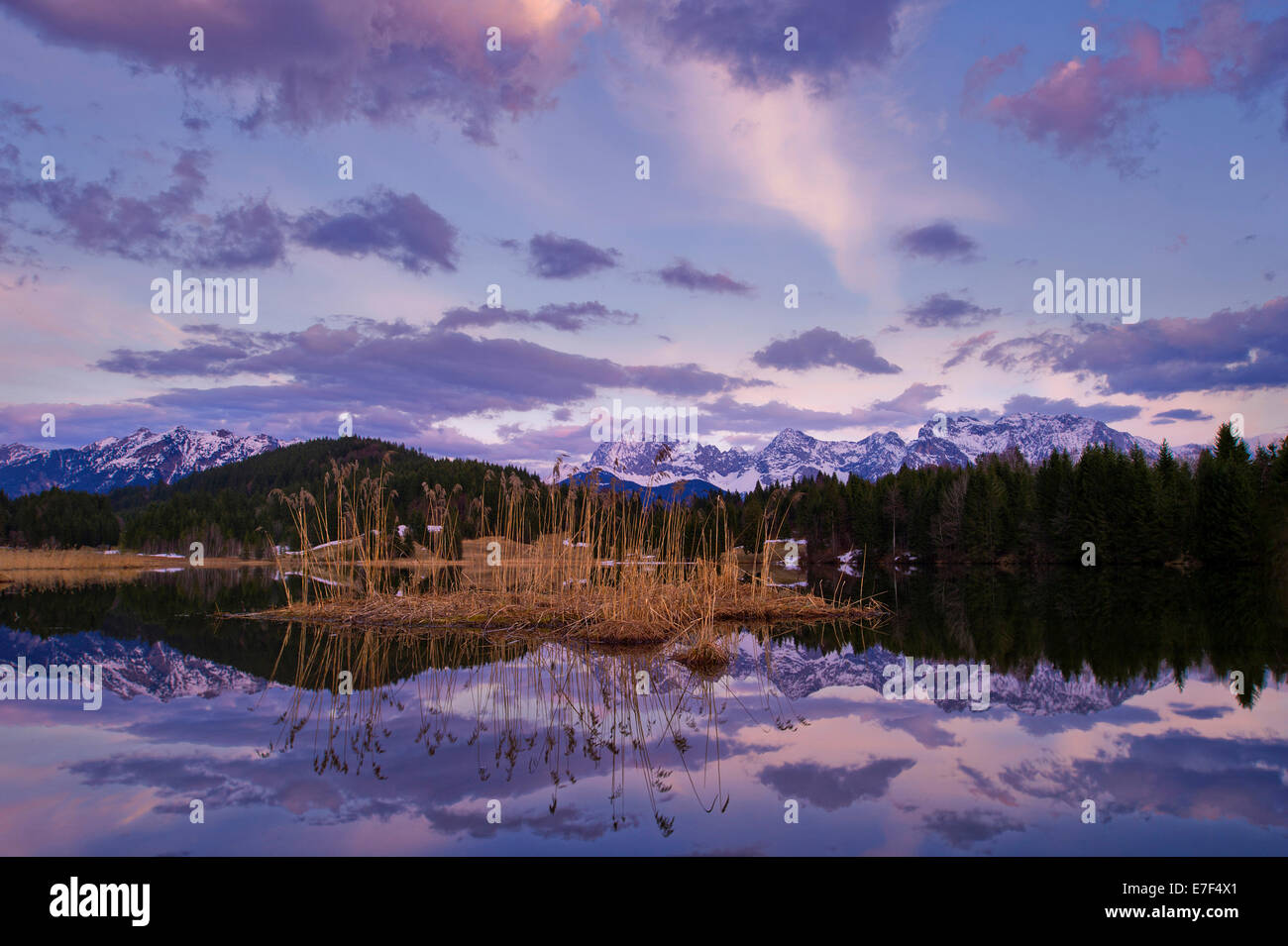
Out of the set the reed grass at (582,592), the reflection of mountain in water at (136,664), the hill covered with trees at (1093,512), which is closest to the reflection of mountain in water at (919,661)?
the reed grass at (582,592)

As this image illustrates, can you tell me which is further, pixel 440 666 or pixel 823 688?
pixel 440 666

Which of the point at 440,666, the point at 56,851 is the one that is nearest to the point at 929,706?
the point at 440,666

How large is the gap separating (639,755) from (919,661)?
235 inches

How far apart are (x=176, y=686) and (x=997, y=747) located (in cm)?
898

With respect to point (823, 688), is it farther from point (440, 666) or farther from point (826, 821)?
point (440, 666)

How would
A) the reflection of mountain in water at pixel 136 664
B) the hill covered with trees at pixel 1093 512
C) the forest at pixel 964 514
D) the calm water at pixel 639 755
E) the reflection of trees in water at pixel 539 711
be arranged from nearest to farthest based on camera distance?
the calm water at pixel 639 755 < the reflection of trees in water at pixel 539 711 < the reflection of mountain in water at pixel 136 664 < the forest at pixel 964 514 < the hill covered with trees at pixel 1093 512

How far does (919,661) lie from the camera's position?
9.96 meters

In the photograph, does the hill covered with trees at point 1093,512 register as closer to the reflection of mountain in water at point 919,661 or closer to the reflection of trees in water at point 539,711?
the reflection of mountain in water at point 919,661

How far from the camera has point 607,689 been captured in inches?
314

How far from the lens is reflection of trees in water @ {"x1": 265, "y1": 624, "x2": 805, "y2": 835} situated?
17.4 ft

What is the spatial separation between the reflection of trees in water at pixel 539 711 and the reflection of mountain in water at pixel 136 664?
0.82 metres

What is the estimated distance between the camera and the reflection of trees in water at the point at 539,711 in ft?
17.4

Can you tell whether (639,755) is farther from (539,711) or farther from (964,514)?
(964,514)
